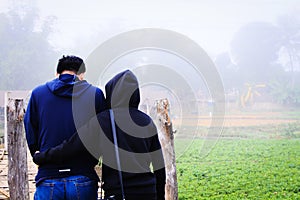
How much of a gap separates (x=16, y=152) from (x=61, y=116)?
7.03ft

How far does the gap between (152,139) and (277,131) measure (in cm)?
1963

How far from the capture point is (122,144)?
191cm

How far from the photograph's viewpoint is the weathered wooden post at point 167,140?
3.81m

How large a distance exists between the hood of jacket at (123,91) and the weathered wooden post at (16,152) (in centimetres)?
210

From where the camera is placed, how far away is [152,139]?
2025mm

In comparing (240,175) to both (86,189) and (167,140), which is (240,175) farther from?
(86,189)

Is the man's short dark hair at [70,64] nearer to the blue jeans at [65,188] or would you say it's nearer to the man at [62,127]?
the man at [62,127]

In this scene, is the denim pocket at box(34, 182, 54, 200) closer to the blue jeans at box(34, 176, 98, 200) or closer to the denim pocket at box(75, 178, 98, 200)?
the blue jeans at box(34, 176, 98, 200)

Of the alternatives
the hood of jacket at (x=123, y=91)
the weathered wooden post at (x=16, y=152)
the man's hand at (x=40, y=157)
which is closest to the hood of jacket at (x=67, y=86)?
the hood of jacket at (x=123, y=91)

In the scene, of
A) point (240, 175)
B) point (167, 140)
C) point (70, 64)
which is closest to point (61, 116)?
point (70, 64)

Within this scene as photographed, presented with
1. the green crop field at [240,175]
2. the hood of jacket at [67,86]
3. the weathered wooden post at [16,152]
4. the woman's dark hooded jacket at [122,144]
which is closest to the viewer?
the woman's dark hooded jacket at [122,144]

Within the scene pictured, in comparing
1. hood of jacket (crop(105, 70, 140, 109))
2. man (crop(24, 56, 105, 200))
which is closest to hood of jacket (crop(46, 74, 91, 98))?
man (crop(24, 56, 105, 200))

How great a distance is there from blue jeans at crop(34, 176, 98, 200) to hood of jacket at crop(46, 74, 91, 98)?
0.43 m

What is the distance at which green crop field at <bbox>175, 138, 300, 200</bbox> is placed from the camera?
632 cm
